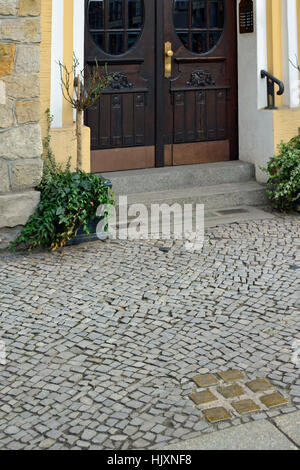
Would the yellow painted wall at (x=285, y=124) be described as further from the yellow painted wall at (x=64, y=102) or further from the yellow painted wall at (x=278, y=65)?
the yellow painted wall at (x=64, y=102)

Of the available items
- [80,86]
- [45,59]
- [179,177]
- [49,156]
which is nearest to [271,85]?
[179,177]

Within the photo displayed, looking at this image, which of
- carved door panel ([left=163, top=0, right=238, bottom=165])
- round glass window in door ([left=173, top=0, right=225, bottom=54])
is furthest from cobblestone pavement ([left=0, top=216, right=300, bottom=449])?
round glass window in door ([left=173, top=0, right=225, bottom=54])

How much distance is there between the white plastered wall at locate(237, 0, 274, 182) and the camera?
7391mm

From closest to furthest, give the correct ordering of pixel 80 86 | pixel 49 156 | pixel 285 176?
1. pixel 49 156
2. pixel 80 86
3. pixel 285 176

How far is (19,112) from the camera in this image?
5680 millimetres

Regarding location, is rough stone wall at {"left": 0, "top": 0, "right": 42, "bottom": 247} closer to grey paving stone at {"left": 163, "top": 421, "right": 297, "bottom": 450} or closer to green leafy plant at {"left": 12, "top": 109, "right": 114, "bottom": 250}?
green leafy plant at {"left": 12, "top": 109, "right": 114, "bottom": 250}

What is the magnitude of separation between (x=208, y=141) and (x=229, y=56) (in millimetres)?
973

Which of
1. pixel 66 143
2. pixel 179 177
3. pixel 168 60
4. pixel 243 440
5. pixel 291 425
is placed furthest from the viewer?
pixel 168 60

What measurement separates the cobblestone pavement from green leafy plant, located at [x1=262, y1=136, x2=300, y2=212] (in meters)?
0.74

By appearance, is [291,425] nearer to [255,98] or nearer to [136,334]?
[136,334]

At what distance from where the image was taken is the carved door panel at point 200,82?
7.54 meters

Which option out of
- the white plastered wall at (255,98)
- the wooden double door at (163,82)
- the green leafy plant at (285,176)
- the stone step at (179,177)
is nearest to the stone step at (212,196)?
the stone step at (179,177)

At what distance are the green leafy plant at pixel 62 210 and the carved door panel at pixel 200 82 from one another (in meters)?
1.91

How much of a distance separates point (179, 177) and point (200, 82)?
1145mm
